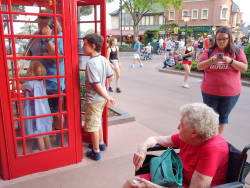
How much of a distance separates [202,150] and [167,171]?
30cm

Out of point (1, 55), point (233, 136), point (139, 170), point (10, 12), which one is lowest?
point (233, 136)

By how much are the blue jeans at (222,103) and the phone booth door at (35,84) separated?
1.98 metres

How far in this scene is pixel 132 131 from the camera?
4.24 meters

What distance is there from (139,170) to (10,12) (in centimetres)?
204

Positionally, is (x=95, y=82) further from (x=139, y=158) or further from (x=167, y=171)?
(x=167, y=171)

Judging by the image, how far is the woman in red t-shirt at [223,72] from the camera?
302 cm

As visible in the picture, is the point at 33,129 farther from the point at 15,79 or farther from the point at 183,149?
the point at 183,149

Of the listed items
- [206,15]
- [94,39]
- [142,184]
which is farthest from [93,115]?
[206,15]

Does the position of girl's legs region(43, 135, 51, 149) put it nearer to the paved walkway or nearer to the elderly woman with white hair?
the paved walkway

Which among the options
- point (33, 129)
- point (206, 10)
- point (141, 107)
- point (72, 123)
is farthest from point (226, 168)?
point (206, 10)

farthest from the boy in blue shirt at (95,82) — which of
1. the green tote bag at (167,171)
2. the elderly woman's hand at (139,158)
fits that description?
the green tote bag at (167,171)

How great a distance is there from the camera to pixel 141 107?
5.83 meters

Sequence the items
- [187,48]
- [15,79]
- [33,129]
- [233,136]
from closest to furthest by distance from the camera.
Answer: [15,79] < [33,129] < [233,136] < [187,48]

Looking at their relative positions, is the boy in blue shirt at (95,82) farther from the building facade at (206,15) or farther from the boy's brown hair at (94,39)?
the building facade at (206,15)
